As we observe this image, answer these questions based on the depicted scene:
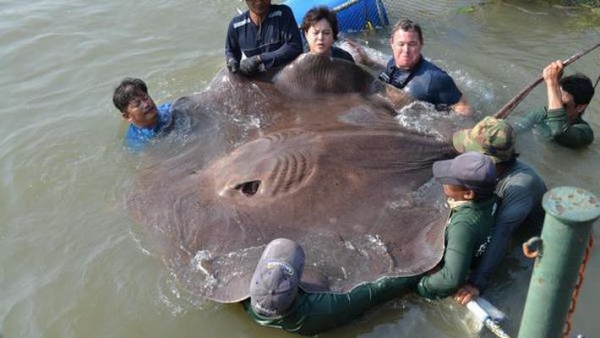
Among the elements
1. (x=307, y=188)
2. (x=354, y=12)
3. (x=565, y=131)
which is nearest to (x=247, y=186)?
(x=307, y=188)

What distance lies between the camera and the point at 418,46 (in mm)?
5535

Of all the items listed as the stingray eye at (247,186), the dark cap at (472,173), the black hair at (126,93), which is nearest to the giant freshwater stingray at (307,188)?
the stingray eye at (247,186)

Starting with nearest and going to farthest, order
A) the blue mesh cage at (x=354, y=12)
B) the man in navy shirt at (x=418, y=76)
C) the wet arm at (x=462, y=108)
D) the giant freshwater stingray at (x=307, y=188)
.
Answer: the giant freshwater stingray at (x=307, y=188)
the wet arm at (x=462, y=108)
the man in navy shirt at (x=418, y=76)
the blue mesh cage at (x=354, y=12)

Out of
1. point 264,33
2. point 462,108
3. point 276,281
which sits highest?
point 264,33

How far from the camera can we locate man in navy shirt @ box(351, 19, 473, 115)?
5.36m

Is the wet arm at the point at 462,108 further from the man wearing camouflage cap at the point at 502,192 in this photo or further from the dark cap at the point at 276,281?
the dark cap at the point at 276,281

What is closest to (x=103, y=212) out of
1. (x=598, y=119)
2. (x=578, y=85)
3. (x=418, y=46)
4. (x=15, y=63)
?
(x=418, y=46)

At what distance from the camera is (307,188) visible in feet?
13.1

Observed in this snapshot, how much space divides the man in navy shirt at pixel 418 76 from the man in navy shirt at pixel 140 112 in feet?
7.76

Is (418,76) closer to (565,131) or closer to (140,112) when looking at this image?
(565,131)

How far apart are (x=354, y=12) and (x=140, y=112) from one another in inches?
148

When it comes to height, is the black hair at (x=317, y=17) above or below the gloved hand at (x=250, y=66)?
above

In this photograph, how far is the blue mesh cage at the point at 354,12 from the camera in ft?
24.9

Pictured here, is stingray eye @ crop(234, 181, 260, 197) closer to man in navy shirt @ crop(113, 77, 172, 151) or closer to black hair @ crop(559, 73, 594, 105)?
man in navy shirt @ crop(113, 77, 172, 151)
